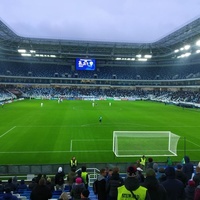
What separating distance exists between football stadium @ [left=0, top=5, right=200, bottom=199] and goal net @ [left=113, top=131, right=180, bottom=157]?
9cm

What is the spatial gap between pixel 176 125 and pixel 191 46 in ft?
172

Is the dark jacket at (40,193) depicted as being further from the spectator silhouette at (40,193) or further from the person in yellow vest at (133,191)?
the person in yellow vest at (133,191)

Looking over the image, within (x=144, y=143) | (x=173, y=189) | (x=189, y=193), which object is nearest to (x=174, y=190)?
(x=173, y=189)

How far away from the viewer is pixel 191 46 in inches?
3118

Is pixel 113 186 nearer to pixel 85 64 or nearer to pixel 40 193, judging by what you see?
pixel 40 193

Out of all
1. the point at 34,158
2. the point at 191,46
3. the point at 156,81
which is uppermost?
the point at 191,46

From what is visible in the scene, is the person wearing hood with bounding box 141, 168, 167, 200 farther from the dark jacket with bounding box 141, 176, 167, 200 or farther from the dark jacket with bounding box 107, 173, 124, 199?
the dark jacket with bounding box 107, 173, 124, 199

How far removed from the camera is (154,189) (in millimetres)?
5125

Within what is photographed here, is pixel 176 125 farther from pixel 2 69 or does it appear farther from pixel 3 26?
pixel 2 69

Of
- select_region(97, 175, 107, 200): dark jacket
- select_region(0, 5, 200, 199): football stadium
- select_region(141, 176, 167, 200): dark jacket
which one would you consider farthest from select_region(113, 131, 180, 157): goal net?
select_region(141, 176, 167, 200): dark jacket

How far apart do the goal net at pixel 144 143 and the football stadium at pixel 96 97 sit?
88 millimetres

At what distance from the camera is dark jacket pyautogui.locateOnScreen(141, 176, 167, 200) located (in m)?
5.08

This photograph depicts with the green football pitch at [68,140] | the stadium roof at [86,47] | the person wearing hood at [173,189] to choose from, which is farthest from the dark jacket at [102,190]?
the stadium roof at [86,47]

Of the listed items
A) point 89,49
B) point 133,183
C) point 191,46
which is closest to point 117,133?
point 133,183
